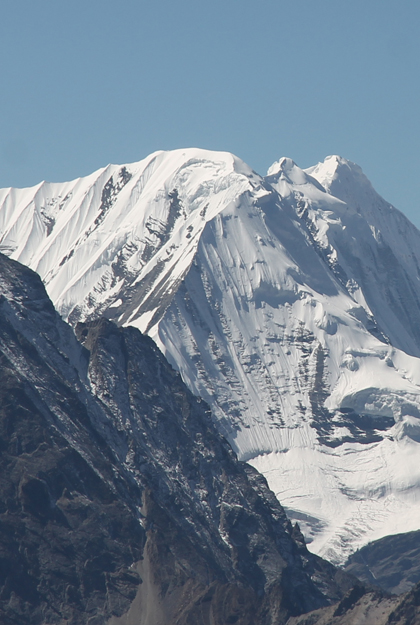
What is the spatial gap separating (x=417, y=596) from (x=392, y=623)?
4.46 meters

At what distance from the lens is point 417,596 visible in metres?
199

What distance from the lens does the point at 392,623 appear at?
197 m
